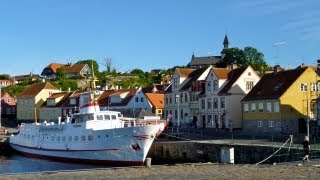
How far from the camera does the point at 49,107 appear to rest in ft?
350

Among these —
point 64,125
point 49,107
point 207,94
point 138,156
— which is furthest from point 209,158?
point 49,107

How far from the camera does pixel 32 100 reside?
110938 mm

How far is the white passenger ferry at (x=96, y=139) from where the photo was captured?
152 ft

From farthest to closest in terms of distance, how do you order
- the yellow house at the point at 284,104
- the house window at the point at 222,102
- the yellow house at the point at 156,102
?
1. the yellow house at the point at 156,102
2. the house window at the point at 222,102
3. the yellow house at the point at 284,104

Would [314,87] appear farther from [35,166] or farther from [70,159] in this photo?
[35,166]

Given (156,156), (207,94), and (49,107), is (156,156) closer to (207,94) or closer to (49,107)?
(207,94)

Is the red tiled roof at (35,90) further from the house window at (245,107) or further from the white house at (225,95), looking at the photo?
the house window at (245,107)

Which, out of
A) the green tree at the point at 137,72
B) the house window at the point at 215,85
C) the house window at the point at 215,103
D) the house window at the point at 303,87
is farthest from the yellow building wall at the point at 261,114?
the green tree at the point at 137,72

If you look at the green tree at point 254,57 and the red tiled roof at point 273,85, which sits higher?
the green tree at point 254,57

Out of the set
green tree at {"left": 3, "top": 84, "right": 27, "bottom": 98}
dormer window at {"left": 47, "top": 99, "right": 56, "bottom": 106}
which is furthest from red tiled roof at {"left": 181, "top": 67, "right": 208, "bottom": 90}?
green tree at {"left": 3, "top": 84, "right": 27, "bottom": 98}

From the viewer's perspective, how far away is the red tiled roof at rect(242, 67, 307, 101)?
60.1m

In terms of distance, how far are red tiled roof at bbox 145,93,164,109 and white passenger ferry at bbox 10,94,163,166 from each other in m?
28.5

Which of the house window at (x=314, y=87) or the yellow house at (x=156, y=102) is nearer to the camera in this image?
the house window at (x=314, y=87)

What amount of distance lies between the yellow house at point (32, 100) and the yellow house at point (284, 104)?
58547 millimetres
